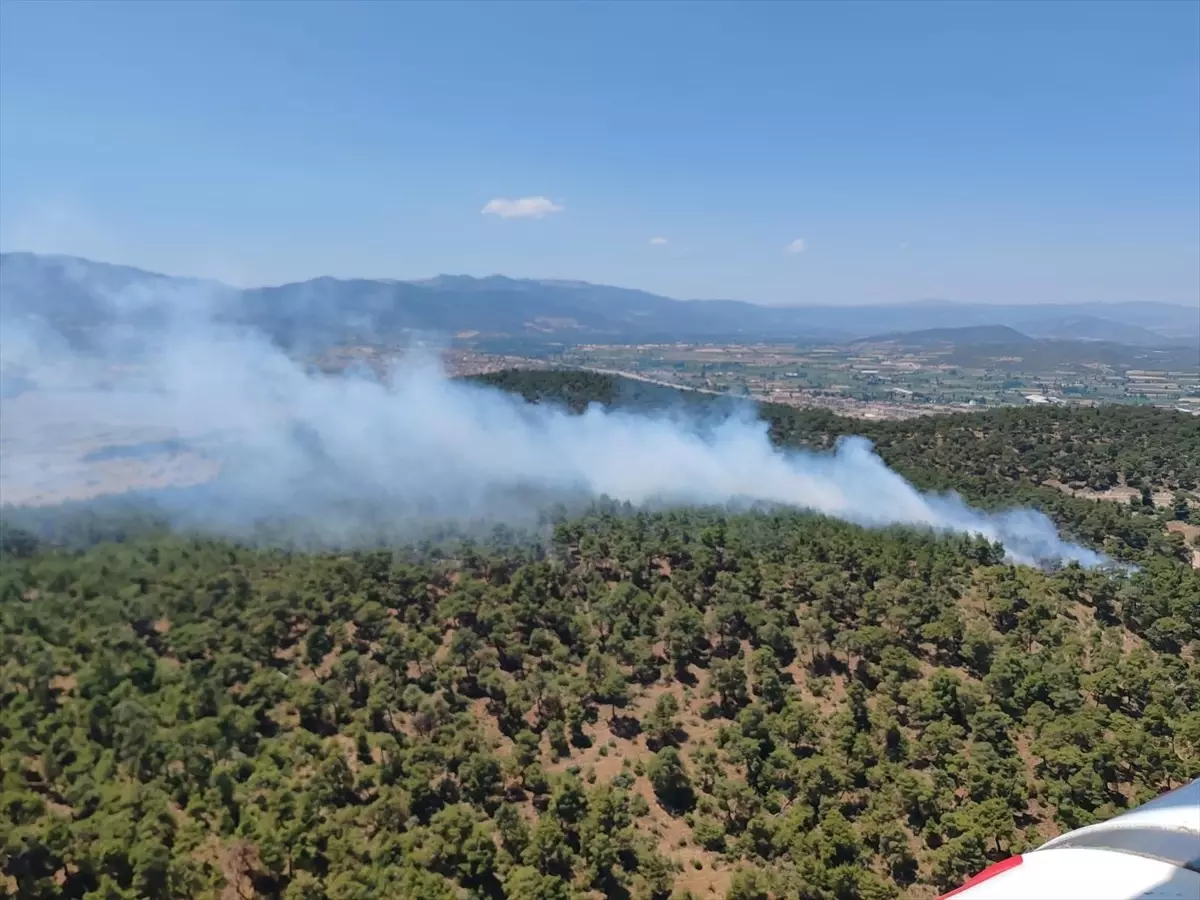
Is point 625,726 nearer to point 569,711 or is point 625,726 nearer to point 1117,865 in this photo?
point 569,711

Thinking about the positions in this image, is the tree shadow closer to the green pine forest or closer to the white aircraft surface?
the green pine forest

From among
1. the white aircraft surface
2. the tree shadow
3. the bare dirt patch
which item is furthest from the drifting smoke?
the white aircraft surface

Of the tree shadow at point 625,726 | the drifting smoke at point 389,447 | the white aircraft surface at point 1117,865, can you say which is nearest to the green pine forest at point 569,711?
the tree shadow at point 625,726

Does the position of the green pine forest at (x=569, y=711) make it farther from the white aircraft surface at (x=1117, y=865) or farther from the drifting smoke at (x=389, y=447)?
the white aircraft surface at (x=1117, y=865)

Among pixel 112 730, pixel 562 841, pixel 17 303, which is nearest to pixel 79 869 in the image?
pixel 112 730

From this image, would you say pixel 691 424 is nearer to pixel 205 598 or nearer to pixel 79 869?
pixel 205 598

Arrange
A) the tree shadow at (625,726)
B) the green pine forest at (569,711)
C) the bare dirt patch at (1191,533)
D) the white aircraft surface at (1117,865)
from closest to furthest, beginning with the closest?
the white aircraft surface at (1117,865) < the green pine forest at (569,711) < the tree shadow at (625,726) < the bare dirt patch at (1191,533)
